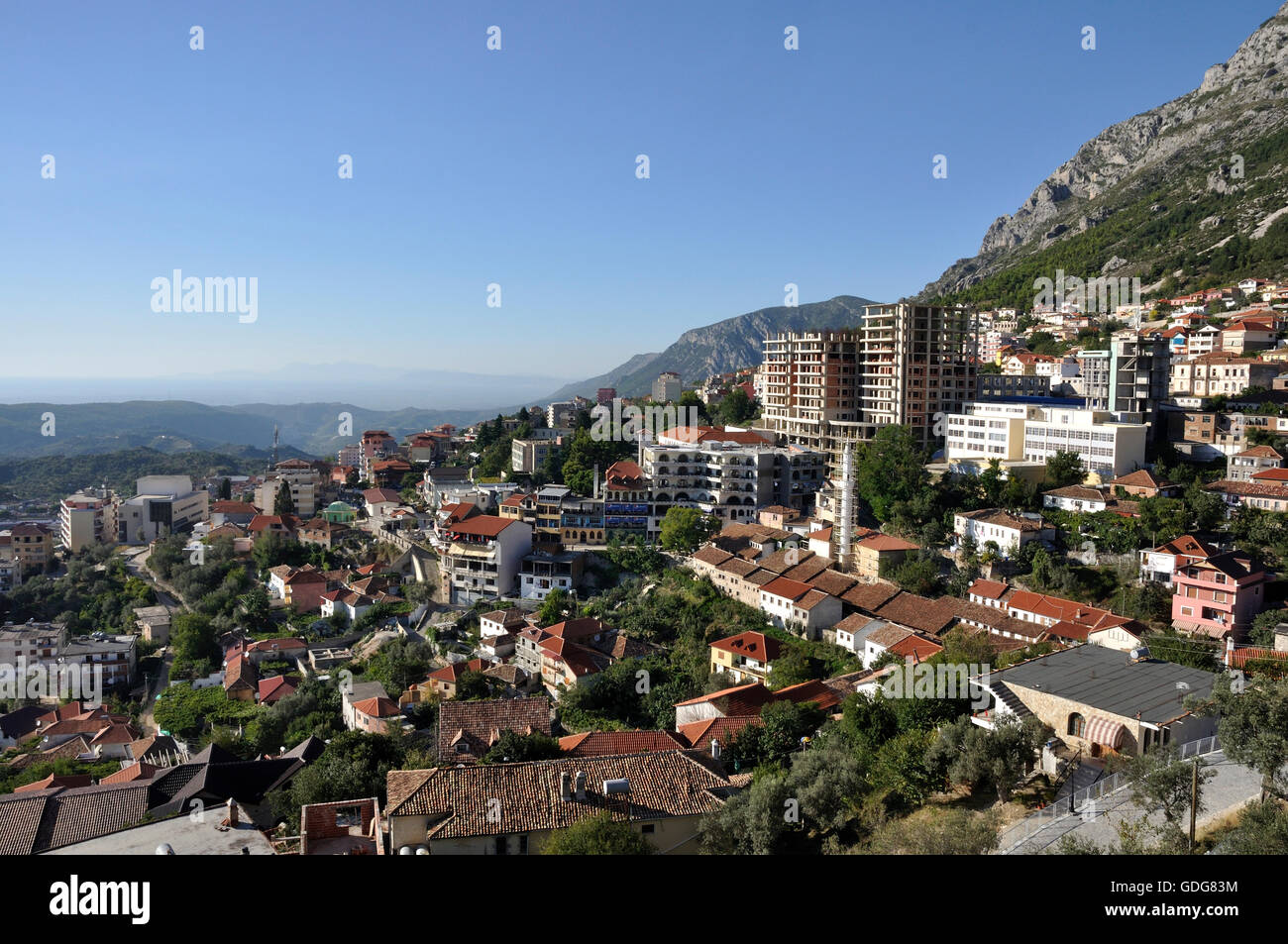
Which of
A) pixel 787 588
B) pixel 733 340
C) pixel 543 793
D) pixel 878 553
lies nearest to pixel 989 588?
pixel 878 553

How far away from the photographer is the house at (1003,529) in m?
21.0

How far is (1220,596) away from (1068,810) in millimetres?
10007

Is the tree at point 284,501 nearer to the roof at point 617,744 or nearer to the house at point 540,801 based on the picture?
the roof at point 617,744

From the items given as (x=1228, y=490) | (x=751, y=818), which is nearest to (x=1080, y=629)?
(x=1228, y=490)

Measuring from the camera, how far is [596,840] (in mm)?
7113

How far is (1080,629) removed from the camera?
1669cm

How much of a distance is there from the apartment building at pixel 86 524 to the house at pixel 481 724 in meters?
37.9

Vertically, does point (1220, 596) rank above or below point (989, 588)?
above

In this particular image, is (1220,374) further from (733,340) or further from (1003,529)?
(733,340)

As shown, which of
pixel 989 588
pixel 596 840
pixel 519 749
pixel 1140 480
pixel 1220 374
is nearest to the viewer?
pixel 596 840

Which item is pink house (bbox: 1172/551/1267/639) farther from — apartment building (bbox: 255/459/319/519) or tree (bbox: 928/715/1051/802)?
apartment building (bbox: 255/459/319/519)

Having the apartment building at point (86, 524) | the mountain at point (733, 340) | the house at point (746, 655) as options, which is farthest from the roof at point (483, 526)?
the mountain at point (733, 340)

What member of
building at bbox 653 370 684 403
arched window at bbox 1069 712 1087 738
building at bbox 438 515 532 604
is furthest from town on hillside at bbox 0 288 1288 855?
building at bbox 653 370 684 403
